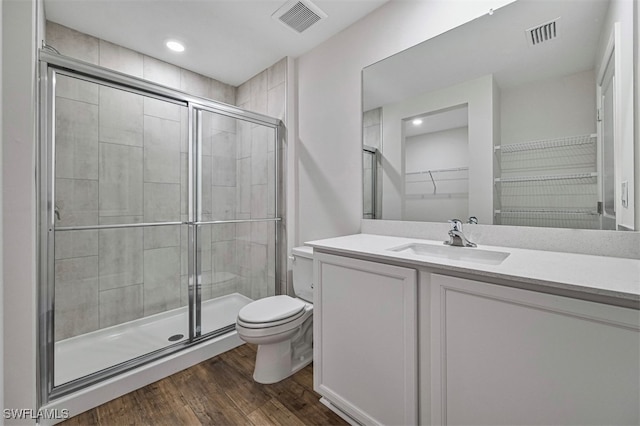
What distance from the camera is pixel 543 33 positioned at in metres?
1.26

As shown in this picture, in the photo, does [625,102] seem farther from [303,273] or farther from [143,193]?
[143,193]

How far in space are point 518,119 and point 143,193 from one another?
253 centimetres

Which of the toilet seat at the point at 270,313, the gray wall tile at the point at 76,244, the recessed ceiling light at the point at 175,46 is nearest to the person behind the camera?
the toilet seat at the point at 270,313

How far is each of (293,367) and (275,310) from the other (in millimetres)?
423

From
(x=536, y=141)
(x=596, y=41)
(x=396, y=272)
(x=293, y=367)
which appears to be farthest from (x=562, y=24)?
(x=293, y=367)

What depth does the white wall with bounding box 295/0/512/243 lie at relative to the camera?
1626 millimetres

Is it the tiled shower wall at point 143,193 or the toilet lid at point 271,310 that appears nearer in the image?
the toilet lid at point 271,310

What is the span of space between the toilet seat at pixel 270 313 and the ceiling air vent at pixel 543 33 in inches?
75.2

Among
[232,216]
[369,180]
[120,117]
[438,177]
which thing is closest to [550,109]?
[438,177]

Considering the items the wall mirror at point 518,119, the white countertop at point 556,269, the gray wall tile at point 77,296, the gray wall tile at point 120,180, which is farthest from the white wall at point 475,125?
the gray wall tile at point 77,296

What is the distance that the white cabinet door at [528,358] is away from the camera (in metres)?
0.72

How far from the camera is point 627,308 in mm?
700

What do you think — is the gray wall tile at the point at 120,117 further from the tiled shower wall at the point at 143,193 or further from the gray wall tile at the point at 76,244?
the gray wall tile at the point at 76,244
